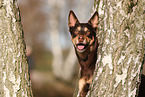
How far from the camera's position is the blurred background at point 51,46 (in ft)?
44.8

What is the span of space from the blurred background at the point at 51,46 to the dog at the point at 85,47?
304 inches

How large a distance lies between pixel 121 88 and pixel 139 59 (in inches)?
15.8

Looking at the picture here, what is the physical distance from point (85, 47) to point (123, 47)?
1134mm

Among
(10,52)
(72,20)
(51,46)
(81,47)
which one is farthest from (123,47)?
(51,46)

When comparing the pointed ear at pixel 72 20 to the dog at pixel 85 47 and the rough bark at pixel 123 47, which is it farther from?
the rough bark at pixel 123 47

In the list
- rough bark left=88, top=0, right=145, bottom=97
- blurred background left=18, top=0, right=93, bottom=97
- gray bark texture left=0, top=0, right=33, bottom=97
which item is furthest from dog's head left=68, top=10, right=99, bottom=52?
blurred background left=18, top=0, right=93, bottom=97

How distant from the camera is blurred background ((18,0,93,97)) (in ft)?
44.8

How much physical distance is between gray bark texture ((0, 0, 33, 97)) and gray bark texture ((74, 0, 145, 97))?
40.6 inches

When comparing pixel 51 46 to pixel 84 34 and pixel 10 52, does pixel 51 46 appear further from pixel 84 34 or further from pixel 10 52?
pixel 10 52

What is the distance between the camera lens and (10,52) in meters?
2.89

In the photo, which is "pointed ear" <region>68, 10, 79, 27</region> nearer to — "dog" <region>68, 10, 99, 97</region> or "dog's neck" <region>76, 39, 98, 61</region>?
"dog" <region>68, 10, 99, 97</region>

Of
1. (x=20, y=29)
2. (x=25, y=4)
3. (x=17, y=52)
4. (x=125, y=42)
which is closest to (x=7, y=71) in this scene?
(x=17, y=52)

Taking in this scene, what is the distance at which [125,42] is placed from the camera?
2852 mm

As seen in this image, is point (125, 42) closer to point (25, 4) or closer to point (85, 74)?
point (85, 74)
